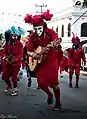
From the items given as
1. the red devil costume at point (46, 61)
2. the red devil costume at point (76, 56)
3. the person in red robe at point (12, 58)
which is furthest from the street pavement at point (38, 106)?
the red devil costume at point (76, 56)

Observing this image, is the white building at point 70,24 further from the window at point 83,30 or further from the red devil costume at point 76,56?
the red devil costume at point 76,56

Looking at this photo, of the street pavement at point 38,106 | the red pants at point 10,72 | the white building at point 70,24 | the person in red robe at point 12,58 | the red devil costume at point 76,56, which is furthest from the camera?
the white building at point 70,24

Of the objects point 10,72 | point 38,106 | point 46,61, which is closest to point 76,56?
point 10,72

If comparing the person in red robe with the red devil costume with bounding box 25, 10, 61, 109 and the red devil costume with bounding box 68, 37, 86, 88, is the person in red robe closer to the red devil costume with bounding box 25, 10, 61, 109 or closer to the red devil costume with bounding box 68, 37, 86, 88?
the red devil costume with bounding box 25, 10, 61, 109

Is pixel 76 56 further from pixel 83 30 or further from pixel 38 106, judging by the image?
pixel 83 30

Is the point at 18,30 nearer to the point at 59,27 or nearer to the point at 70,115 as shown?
the point at 70,115

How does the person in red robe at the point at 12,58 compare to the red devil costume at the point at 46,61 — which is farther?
the person in red robe at the point at 12,58

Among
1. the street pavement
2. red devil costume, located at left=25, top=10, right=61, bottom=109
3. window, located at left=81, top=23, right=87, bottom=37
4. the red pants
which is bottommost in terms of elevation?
window, located at left=81, top=23, right=87, bottom=37

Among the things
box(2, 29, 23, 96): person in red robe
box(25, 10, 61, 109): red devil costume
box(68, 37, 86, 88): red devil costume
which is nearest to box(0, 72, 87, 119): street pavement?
box(25, 10, 61, 109): red devil costume

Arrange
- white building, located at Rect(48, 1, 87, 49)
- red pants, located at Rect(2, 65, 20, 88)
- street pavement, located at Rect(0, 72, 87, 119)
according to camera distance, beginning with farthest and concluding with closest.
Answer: white building, located at Rect(48, 1, 87, 49)
red pants, located at Rect(2, 65, 20, 88)
street pavement, located at Rect(0, 72, 87, 119)

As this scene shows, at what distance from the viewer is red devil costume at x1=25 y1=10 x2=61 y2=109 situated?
9.31 m

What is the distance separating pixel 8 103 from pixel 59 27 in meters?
42.7

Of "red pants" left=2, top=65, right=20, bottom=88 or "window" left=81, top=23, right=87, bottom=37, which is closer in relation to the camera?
"red pants" left=2, top=65, right=20, bottom=88

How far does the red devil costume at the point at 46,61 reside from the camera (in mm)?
9312
